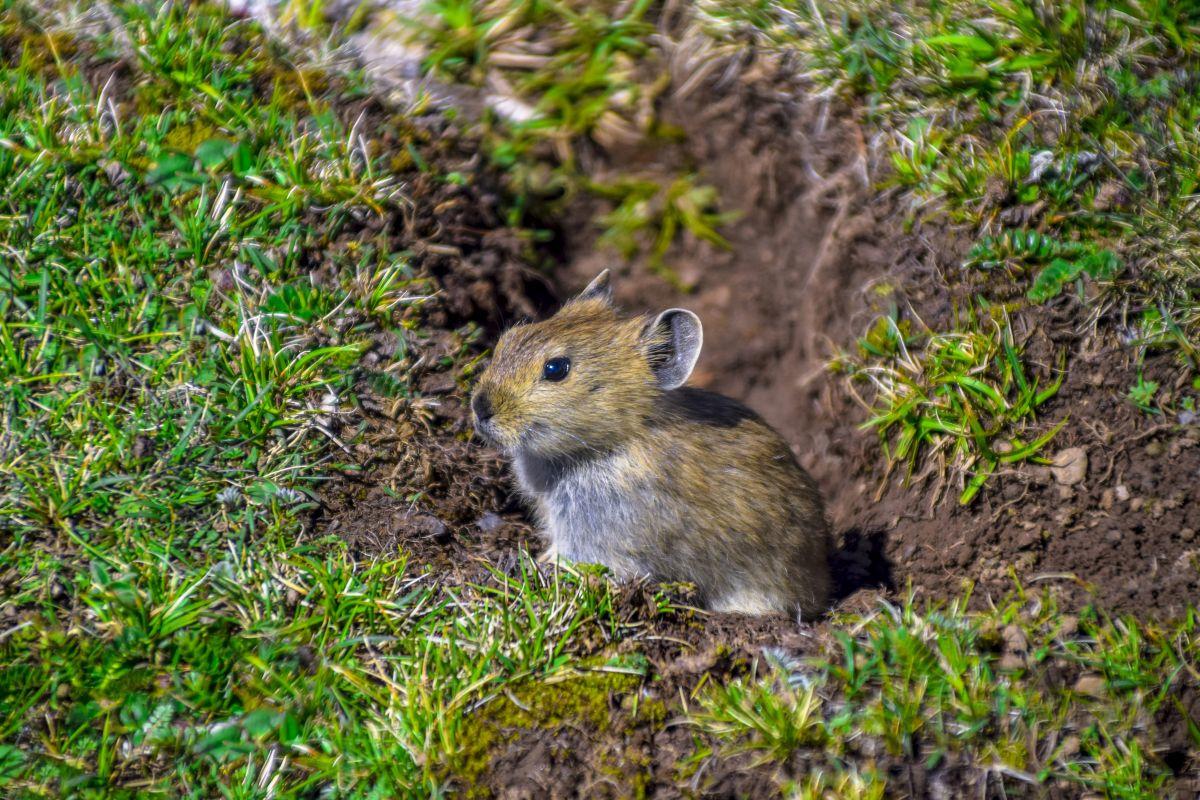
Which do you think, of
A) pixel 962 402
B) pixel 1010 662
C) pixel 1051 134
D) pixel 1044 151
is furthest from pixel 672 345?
pixel 1051 134

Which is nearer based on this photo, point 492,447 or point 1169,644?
point 1169,644

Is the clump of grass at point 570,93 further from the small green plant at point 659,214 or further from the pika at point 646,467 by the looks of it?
the pika at point 646,467

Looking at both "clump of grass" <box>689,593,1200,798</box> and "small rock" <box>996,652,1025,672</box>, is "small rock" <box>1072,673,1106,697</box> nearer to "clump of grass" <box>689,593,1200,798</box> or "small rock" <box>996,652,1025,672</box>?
"clump of grass" <box>689,593,1200,798</box>

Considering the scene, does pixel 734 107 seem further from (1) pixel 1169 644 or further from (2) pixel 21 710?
(2) pixel 21 710

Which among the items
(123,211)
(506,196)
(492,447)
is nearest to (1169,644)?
(492,447)

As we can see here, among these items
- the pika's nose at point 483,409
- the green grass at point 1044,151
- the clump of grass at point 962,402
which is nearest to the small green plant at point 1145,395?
the green grass at point 1044,151
